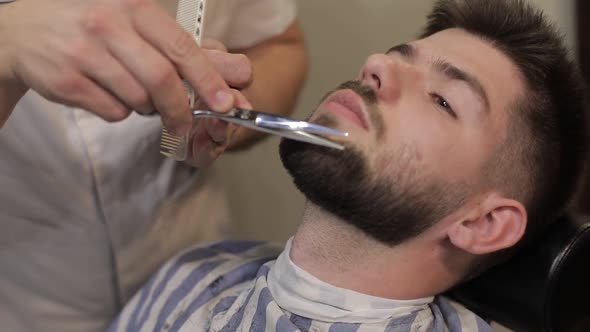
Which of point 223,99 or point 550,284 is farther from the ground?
point 223,99

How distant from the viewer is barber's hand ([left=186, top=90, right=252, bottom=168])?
860 mm

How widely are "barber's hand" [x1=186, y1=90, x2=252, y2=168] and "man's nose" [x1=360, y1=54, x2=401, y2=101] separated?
0.22 metres

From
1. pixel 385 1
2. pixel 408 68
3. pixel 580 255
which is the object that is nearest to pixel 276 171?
pixel 385 1

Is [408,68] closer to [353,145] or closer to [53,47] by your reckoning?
[353,145]

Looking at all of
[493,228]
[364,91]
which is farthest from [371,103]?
[493,228]

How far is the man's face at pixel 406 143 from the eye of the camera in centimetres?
85

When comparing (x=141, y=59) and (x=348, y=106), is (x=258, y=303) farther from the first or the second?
(x=141, y=59)

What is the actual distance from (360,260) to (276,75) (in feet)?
1.36

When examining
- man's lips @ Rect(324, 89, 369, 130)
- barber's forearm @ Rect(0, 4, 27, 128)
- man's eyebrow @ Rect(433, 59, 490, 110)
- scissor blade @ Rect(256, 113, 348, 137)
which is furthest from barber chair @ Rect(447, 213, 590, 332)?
barber's forearm @ Rect(0, 4, 27, 128)

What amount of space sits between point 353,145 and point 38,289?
0.62m

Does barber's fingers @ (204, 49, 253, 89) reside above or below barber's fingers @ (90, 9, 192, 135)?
below

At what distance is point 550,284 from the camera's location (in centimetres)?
87

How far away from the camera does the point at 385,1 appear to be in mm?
1443

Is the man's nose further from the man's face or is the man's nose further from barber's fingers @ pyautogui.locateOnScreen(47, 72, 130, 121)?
barber's fingers @ pyautogui.locateOnScreen(47, 72, 130, 121)
